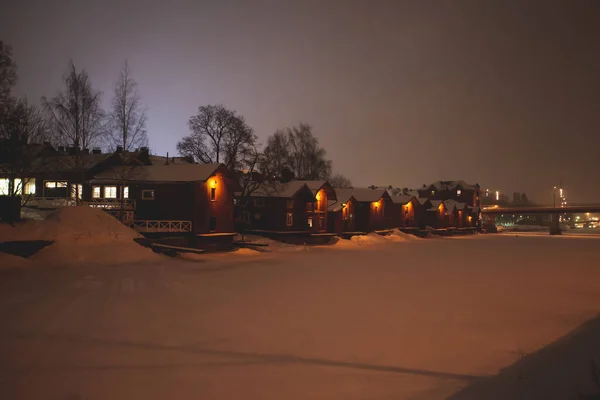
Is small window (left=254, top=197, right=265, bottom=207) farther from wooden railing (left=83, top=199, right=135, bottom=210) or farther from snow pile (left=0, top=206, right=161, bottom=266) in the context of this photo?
snow pile (left=0, top=206, right=161, bottom=266)

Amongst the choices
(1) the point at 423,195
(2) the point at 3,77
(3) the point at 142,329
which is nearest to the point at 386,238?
(2) the point at 3,77

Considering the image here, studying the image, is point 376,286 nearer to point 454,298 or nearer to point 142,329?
point 454,298

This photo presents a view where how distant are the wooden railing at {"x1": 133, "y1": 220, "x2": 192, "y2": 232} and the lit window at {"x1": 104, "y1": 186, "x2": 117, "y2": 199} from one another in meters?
4.87

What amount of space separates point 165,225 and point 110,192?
23.6 feet

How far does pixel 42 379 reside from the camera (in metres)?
10.1

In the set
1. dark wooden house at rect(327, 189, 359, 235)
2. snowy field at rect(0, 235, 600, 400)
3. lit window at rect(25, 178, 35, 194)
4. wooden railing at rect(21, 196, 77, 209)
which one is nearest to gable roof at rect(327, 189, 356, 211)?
dark wooden house at rect(327, 189, 359, 235)

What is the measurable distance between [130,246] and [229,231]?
1536 cm

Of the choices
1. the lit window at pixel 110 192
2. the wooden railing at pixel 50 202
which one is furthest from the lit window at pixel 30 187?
the lit window at pixel 110 192

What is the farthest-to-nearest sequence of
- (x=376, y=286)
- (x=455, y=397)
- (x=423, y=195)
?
(x=423, y=195) < (x=376, y=286) < (x=455, y=397)

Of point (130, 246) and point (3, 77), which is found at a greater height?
point (3, 77)

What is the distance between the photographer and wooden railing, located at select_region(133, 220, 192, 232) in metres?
39.0

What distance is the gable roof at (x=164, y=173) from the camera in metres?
42.5

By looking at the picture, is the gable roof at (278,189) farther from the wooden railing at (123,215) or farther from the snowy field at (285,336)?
the snowy field at (285,336)

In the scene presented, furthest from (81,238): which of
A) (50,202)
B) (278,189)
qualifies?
(278,189)
